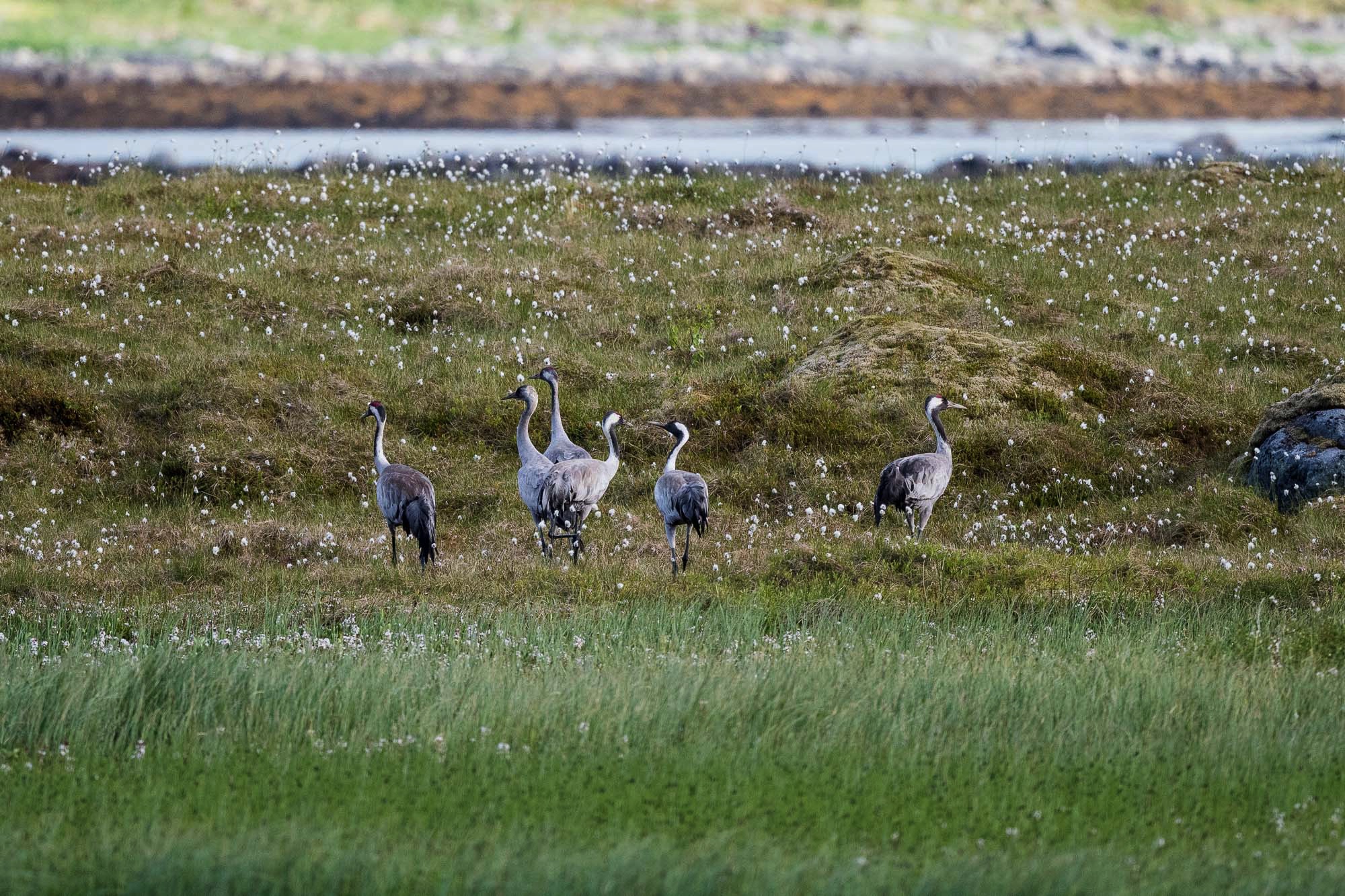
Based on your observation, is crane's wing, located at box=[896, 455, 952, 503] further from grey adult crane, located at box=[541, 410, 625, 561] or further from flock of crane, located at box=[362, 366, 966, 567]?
grey adult crane, located at box=[541, 410, 625, 561]

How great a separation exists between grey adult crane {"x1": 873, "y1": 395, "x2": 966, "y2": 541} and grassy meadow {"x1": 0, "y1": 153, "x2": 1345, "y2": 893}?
0.59 m

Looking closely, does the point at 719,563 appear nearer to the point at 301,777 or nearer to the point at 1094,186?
the point at 301,777

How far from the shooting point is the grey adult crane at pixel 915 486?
16.4 m

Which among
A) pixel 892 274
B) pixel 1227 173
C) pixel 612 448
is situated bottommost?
pixel 612 448

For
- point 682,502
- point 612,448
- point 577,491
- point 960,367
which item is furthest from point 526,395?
point 960,367

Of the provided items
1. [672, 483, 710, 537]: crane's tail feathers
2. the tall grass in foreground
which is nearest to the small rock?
the tall grass in foreground

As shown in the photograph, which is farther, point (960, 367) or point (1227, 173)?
point (1227, 173)

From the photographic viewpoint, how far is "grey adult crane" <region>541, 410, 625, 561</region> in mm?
15242

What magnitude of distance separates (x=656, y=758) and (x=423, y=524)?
20.2 ft

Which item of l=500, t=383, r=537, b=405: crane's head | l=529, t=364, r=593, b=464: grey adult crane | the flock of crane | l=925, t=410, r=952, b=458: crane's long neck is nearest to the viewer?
the flock of crane

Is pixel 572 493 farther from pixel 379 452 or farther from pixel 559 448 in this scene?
pixel 379 452

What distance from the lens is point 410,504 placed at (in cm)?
1498

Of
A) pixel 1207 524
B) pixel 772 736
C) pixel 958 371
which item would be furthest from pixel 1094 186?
pixel 772 736

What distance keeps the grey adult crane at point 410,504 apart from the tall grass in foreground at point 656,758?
223cm
